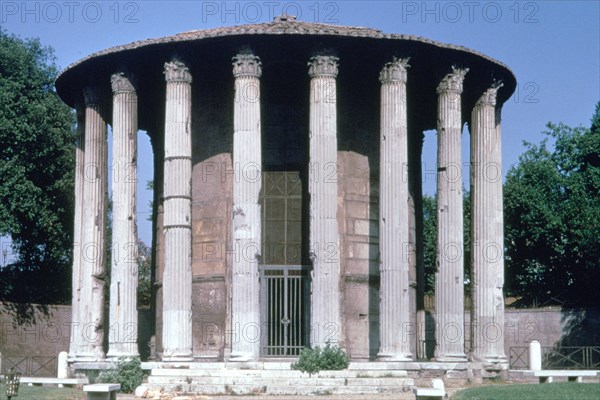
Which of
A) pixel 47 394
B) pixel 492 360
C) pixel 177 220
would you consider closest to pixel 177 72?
pixel 177 220

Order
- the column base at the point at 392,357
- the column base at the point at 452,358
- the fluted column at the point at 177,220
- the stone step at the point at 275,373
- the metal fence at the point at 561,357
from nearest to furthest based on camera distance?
the stone step at the point at 275,373 → the column base at the point at 392,357 → the fluted column at the point at 177,220 → the column base at the point at 452,358 → the metal fence at the point at 561,357

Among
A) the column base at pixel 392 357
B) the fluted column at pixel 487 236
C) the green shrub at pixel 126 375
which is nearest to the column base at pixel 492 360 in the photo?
the fluted column at pixel 487 236

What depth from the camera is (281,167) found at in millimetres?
30859

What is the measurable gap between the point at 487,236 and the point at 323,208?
5.94 metres

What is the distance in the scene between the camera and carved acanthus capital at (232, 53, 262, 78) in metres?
28.0

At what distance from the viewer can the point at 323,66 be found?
28.0 meters

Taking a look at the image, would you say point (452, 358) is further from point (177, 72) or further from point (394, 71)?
point (177, 72)

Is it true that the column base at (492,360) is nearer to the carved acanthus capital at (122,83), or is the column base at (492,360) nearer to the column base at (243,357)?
the column base at (243,357)

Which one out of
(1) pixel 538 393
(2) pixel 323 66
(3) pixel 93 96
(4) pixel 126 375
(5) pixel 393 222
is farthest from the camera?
(3) pixel 93 96

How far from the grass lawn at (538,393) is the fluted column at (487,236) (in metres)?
6.07

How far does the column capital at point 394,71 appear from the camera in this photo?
28484 mm

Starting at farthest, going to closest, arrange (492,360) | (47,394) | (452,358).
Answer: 1. (492,360)
2. (452,358)
3. (47,394)

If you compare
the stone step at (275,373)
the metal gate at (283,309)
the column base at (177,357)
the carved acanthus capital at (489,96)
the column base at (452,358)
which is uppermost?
the carved acanthus capital at (489,96)

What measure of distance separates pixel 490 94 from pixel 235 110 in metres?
8.13
